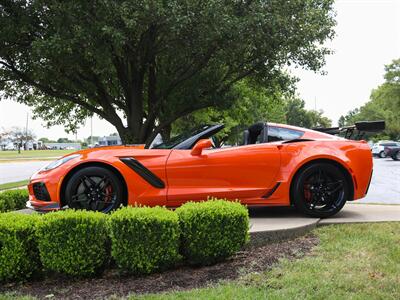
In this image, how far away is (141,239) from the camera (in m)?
3.84

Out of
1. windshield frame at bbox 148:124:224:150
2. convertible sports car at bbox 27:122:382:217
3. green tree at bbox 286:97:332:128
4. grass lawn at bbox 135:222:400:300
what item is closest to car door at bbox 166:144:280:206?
convertible sports car at bbox 27:122:382:217

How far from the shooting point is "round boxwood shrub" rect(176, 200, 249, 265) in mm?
4016

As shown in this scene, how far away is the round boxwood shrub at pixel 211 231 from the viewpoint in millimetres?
4016

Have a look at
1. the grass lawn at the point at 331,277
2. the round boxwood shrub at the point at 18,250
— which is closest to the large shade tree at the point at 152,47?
the round boxwood shrub at the point at 18,250

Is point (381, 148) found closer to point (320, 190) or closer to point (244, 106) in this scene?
point (244, 106)

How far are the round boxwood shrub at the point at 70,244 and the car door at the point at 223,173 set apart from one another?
145cm

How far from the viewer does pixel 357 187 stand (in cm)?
546

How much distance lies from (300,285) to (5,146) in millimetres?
137254

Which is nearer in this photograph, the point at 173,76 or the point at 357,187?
the point at 357,187

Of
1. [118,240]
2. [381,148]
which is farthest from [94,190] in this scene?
[381,148]

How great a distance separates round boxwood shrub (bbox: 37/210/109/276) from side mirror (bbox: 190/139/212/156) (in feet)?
5.48

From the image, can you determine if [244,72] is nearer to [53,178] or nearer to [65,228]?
[53,178]

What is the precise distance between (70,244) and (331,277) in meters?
2.28

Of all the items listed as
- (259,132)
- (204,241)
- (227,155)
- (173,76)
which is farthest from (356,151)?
(173,76)
